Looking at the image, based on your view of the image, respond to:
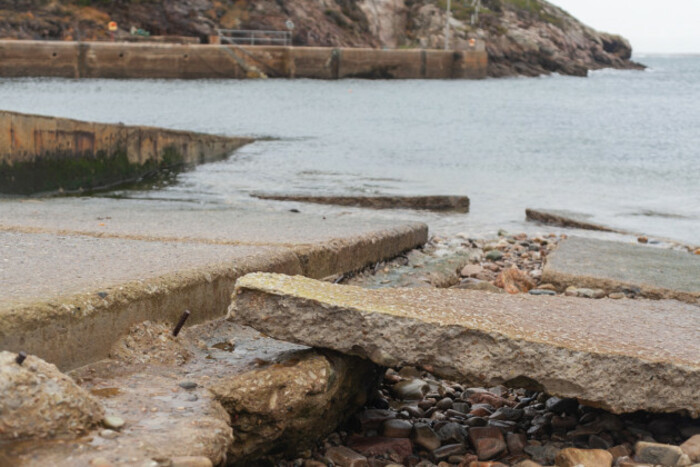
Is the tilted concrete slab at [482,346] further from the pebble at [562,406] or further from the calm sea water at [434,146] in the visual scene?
the calm sea water at [434,146]


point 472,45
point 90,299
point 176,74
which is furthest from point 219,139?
point 472,45

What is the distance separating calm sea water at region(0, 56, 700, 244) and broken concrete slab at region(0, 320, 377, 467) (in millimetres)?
5007

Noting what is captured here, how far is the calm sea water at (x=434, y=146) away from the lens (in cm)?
965

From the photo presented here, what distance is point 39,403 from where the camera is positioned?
183 cm

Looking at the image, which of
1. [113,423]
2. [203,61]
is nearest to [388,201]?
[113,423]

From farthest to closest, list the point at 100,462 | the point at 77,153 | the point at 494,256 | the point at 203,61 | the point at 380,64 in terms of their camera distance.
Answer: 1. the point at 380,64
2. the point at 203,61
3. the point at 77,153
4. the point at 494,256
5. the point at 100,462

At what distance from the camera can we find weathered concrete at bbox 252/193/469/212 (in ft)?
28.0

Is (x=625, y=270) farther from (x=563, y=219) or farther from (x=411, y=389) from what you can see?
(x=563, y=219)

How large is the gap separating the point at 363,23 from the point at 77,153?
60708 mm

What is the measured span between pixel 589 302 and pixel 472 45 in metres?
56.2

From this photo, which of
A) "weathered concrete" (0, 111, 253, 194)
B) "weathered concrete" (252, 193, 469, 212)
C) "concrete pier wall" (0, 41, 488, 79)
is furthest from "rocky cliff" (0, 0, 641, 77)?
"weathered concrete" (252, 193, 469, 212)

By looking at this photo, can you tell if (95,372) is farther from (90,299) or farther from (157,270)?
(157,270)

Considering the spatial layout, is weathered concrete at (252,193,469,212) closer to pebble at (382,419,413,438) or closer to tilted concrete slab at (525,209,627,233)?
tilted concrete slab at (525,209,627,233)

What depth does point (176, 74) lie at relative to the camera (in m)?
42.1
